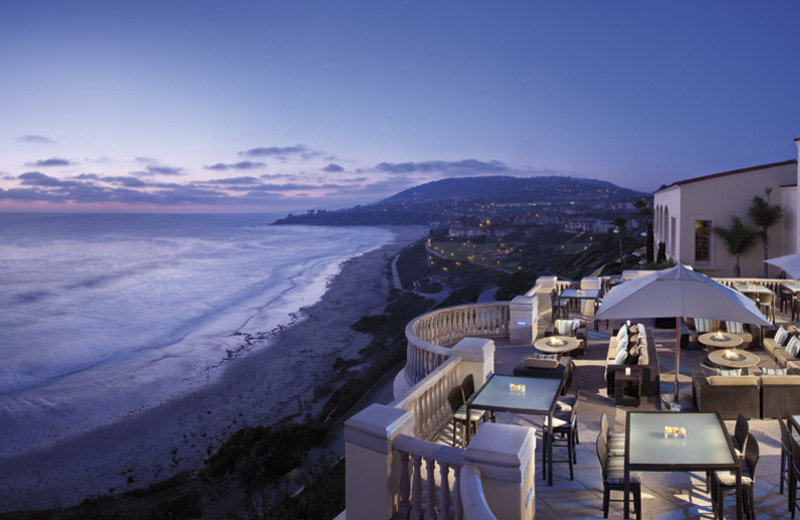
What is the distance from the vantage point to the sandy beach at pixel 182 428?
667 inches

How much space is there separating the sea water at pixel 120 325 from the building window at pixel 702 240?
2315 cm

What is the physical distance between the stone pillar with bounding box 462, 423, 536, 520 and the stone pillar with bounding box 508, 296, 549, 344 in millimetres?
8673

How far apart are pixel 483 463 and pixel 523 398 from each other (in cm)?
258

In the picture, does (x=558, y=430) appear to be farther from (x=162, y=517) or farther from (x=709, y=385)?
(x=162, y=517)

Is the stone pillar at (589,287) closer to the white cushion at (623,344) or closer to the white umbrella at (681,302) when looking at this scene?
the white cushion at (623,344)

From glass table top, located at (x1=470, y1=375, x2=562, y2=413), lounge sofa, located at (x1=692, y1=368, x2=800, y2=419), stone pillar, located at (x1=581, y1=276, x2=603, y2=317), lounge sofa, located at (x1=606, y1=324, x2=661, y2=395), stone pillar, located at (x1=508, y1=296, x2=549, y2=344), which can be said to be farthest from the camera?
stone pillar, located at (x1=581, y1=276, x2=603, y2=317)

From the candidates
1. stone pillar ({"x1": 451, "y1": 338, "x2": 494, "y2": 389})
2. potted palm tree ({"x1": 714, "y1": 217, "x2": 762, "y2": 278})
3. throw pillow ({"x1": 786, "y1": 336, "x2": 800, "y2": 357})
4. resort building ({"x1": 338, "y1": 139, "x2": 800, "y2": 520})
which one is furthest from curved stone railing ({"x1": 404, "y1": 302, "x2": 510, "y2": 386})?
potted palm tree ({"x1": 714, "y1": 217, "x2": 762, "y2": 278})

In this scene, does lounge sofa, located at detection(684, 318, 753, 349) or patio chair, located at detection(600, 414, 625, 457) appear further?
lounge sofa, located at detection(684, 318, 753, 349)

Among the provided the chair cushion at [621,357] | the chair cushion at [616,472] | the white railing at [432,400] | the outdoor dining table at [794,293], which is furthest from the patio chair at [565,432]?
the outdoor dining table at [794,293]

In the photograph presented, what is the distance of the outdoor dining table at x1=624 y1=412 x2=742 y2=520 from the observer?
439 centimetres

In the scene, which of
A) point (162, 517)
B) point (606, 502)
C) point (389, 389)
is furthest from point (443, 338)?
point (389, 389)

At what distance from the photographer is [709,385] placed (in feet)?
23.5

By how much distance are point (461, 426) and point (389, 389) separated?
47.3 feet

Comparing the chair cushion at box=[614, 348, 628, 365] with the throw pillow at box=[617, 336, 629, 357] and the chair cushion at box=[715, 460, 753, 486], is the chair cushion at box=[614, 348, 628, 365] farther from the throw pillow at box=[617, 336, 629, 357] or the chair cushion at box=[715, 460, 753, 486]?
the chair cushion at box=[715, 460, 753, 486]
